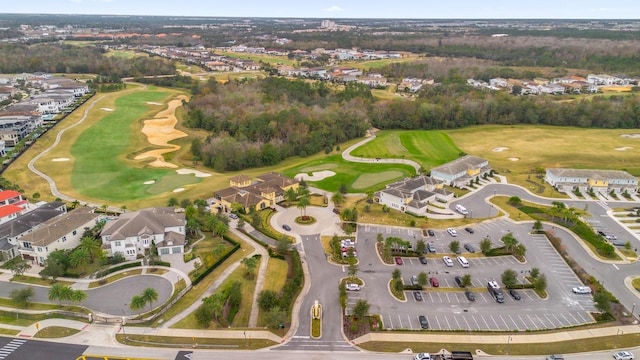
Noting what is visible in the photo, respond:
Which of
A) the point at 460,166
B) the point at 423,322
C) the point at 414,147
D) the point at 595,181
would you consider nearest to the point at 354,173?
the point at 460,166

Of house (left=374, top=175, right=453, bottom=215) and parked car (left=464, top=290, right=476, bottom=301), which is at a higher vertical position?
house (left=374, top=175, right=453, bottom=215)

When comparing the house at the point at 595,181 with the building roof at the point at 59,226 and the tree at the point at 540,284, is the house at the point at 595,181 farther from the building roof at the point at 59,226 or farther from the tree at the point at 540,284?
the building roof at the point at 59,226

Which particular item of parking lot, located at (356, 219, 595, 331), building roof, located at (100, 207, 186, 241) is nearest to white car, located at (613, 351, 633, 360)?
parking lot, located at (356, 219, 595, 331)

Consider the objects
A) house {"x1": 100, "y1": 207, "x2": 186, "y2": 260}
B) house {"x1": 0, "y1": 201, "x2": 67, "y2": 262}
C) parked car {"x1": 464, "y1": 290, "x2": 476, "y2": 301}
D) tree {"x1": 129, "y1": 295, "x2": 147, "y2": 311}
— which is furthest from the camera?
house {"x1": 0, "y1": 201, "x2": 67, "y2": 262}

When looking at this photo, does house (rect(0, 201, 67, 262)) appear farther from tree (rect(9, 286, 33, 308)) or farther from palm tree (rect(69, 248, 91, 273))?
tree (rect(9, 286, 33, 308))

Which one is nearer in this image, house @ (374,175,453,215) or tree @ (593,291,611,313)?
tree @ (593,291,611,313)

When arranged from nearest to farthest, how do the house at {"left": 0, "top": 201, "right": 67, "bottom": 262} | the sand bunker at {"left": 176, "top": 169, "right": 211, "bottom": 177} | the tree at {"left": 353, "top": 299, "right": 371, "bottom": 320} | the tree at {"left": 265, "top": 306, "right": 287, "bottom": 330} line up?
1. the tree at {"left": 265, "top": 306, "right": 287, "bottom": 330}
2. the tree at {"left": 353, "top": 299, "right": 371, "bottom": 320}
3. the house at {"left": 0, "top": 201, "right": 67, "bottom": 262}
4. the sand bunker at {"left": 176, "top": 169, "right": 211, "bottom": 177}

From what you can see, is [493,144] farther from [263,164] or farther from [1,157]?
[1,157]

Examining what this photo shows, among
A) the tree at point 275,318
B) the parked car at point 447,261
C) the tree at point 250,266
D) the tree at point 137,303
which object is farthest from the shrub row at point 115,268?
the parked car at point 447,261
